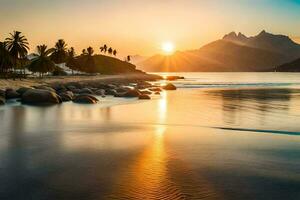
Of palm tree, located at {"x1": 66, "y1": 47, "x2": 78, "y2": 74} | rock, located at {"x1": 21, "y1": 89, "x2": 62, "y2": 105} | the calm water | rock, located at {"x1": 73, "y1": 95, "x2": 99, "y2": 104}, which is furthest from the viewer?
palm tree, located at {"x1": 66, "y1": 47, "x2": 78, "y2": 74}

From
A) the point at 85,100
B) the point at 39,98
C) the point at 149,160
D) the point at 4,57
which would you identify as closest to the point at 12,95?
the point at 39,98

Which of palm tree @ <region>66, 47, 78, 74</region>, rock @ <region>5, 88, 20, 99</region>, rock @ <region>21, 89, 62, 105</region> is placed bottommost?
rock @ <region>21, 89, 62, 105</region>

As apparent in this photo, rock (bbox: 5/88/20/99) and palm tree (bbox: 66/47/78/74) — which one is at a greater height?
palm tree (bbox: 66/47/78/74)

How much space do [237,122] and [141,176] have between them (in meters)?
15.5

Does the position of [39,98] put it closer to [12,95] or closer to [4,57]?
[12,95]

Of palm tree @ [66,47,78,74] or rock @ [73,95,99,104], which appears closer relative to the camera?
rock @ [73,95,99,104]

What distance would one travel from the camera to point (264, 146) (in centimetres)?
1748

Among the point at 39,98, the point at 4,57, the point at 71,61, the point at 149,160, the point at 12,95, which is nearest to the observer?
the point at 149,160

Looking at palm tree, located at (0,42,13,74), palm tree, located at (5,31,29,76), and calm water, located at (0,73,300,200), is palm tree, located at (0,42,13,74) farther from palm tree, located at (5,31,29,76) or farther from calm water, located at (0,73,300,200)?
calm water, located at (0,73,300,200)

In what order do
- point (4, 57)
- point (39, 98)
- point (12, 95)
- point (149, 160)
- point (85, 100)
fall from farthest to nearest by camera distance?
point (4, 57) → point (12, 95) → point (85, 100) → point (39, 98) → point (149, 160)

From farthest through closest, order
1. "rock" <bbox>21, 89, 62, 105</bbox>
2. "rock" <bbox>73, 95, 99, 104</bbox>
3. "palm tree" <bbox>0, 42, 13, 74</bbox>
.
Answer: "palm tree" <bbox>0, 42, 13, 74</bbox> → "rock" <bbox>73, 95, 99, 104</bbox> → "rock" <bbox>21, 89, 62, 105</bbox>

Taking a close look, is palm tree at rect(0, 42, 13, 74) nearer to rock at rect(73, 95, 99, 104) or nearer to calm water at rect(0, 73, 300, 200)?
rock at rect(73, 95, 99, 104)

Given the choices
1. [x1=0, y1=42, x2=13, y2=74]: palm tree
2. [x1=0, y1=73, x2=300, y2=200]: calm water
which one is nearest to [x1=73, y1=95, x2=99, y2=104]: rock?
[x1=0, y1=73, x2=300, y2=200]: calm water

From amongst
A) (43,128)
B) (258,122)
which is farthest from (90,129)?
(258,122)
